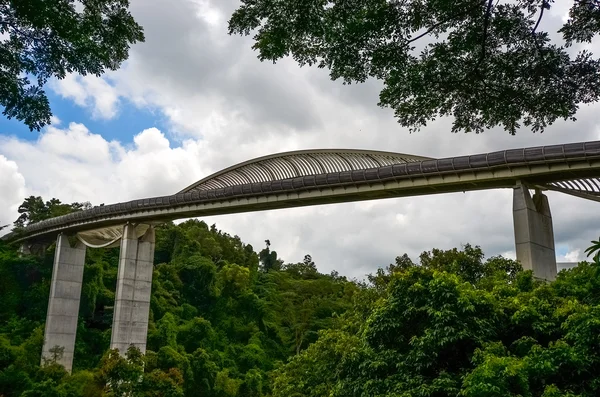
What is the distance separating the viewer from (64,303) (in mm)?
28859

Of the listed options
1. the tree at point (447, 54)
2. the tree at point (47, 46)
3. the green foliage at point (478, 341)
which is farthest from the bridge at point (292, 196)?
the tree at point (47, 46)

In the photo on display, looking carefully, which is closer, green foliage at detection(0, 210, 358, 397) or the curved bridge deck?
the curved bridge deck

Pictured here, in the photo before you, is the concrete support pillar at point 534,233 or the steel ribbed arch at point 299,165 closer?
the concrete support pillar at point 534,233

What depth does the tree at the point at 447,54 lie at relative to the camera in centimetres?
567

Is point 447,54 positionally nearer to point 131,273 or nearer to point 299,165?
point 299,165

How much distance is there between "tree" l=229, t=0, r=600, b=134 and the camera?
18.6 feet

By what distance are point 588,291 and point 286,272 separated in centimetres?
3831

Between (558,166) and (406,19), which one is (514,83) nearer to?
(406,19)

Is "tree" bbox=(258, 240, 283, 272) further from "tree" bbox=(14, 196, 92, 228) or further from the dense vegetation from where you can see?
"tree" bbox=(14, 196, 92, 228)

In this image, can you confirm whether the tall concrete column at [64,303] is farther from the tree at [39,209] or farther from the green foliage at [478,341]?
the green foliage at [478,341]

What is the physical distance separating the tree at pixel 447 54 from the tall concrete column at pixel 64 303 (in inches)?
998

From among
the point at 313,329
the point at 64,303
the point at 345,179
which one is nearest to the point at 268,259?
the point at 313,329

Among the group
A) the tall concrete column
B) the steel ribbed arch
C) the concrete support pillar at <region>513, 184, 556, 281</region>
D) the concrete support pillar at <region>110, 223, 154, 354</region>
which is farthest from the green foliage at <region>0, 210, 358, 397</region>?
the concrete support pillar at <region>513, 184, 556, 281</region>

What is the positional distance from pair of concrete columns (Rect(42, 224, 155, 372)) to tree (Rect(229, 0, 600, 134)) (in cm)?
2138
